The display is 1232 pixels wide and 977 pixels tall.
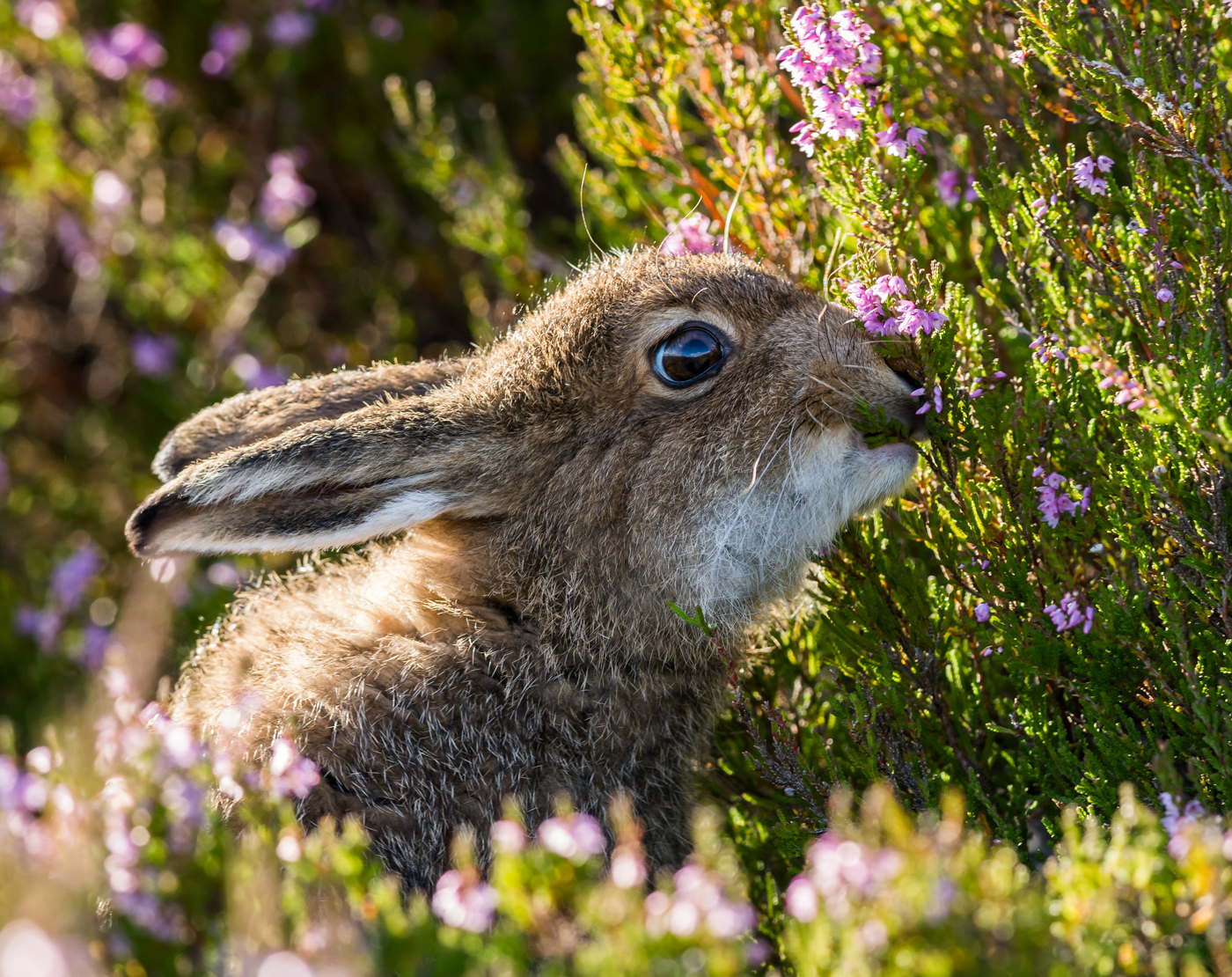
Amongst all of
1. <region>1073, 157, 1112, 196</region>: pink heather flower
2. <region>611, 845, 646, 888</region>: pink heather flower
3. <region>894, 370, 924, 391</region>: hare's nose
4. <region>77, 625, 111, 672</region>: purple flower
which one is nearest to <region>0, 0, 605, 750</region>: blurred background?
<region>77, 625, 111, 672</region>: purple flower

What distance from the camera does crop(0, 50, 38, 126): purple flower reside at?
667 centimetres

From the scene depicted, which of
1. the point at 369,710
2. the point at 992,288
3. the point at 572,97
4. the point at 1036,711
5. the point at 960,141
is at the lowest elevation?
the point at 1036,711

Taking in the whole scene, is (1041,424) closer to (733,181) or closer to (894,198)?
(894,198)

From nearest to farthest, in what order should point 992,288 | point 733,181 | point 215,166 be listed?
point 992,288 → point 733,181 → point 215,166

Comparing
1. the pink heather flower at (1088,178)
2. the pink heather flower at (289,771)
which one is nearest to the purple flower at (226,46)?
the pink heather flower at (289,771)

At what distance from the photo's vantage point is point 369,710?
10.5 ft

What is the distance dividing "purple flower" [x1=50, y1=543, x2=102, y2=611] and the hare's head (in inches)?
116

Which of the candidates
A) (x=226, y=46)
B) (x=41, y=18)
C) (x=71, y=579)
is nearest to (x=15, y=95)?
(x=41, y=18)

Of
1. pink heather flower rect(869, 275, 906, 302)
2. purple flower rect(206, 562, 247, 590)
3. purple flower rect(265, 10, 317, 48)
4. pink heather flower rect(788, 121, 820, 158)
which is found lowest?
purple flower rect(206, 562, 247, 590)

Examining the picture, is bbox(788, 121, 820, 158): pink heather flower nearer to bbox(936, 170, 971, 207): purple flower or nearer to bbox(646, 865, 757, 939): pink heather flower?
bbox(936, 170, 971, 207): purple flower

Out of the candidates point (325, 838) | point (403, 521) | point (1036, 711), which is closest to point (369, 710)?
point (403, 521)

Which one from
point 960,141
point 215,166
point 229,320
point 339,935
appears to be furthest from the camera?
point 215,166

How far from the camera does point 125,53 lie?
6344 millimetres

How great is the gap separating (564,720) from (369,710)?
585 millimetres
